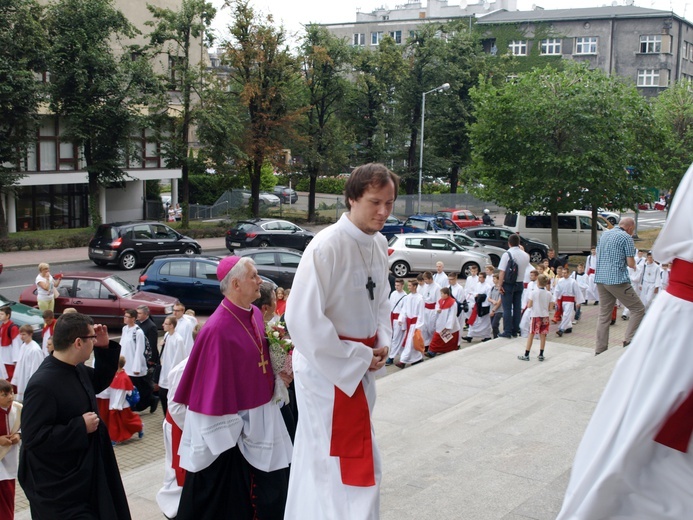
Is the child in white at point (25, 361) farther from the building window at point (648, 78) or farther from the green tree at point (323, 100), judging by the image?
the building window at point (648, 78)

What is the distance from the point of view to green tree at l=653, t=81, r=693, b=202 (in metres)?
33.5

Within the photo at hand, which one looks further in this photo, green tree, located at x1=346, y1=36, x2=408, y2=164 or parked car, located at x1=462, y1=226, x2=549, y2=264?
green tree, located at x1=346, y1=36, x2=408, y2=164

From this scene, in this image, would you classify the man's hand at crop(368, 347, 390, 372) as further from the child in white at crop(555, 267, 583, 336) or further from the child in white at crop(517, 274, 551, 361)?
the child in white at crop(555, 267, 583, 336)

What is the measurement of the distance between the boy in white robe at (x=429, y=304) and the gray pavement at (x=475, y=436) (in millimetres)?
1944

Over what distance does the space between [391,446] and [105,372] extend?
2.85m

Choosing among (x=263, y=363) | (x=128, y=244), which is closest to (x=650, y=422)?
(x=263, y=363)

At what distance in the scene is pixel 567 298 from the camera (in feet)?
55.3

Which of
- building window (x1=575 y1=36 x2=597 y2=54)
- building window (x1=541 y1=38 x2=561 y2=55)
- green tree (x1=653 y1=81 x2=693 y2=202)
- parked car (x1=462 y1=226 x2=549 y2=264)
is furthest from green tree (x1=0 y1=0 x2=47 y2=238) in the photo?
building window (x1=575 y1=36 x2=597 y2=54)

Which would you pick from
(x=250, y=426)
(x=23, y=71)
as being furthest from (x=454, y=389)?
(x=23, y=71)

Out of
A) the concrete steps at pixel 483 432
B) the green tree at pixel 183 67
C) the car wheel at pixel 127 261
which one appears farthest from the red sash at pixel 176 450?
the green tree at pixel 183 67

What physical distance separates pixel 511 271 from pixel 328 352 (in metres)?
10.8

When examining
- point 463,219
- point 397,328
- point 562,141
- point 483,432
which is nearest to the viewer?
point 483,432

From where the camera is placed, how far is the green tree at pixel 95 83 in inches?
1197

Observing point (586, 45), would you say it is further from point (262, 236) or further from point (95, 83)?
point (95, 83)
